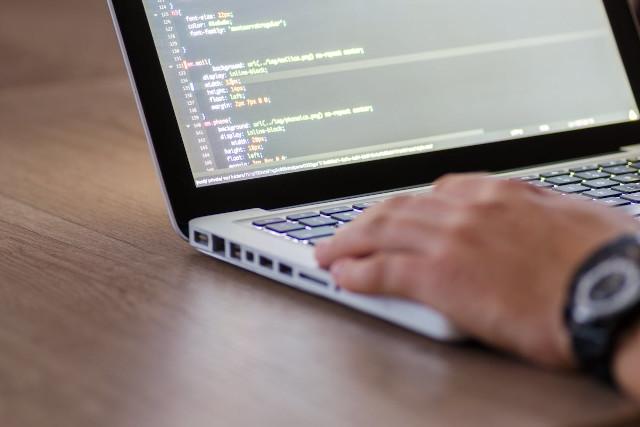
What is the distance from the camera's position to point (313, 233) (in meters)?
0.81

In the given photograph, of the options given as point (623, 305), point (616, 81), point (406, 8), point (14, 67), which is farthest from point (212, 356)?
point (14, 67)

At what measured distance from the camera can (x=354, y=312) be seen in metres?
0.72

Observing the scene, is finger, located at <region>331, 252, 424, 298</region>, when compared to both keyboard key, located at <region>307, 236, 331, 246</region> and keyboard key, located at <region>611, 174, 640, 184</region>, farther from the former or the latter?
keyboard key, located at <region>611, 174, 640, 184</region>

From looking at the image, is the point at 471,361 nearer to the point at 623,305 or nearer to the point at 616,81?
the point at 623,305

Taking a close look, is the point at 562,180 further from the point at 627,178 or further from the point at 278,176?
the point at 278,176

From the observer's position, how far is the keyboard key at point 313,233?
80 centimetres

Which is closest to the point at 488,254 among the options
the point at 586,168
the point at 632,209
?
the point at 632,209

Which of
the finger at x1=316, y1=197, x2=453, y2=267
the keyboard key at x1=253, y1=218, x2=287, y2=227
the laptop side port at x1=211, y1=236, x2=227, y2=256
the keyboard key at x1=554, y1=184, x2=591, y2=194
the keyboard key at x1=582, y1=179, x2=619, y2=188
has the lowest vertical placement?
the keyboard key at x1=582, y1=179, x2=619, y2=188

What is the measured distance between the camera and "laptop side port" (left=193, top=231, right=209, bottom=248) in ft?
2.83

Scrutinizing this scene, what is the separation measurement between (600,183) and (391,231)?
0.35m

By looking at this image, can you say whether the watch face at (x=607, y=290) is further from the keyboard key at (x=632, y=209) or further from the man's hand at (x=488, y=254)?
the keyboard key at (x=632, y=209)

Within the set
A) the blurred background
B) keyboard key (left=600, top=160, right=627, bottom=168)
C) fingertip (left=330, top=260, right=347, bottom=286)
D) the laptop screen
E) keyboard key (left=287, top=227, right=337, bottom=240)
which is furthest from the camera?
the blurred background

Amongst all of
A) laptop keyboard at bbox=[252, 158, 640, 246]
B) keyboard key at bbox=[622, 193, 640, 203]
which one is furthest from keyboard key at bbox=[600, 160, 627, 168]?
keyboard key at bbox=[622, 193, 640, 203]

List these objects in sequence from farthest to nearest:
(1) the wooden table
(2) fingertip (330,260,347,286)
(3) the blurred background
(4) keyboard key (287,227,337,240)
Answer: (3) the blurred background
(4) keyboard key (287,227,337,240)
(2) fingertip (330,260,347,286)
(1) the wooden table
